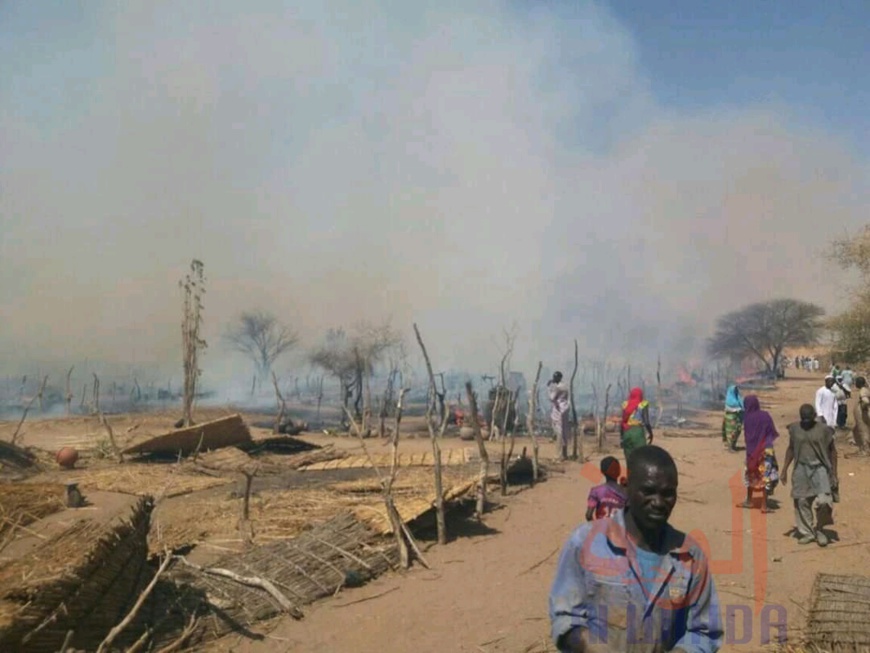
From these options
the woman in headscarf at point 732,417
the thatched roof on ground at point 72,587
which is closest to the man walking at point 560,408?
the woman in headscarf at point 732,417

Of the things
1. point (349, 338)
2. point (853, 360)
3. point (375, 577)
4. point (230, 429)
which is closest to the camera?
point (375, 577)

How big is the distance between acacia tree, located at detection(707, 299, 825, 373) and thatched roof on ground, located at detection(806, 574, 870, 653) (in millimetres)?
33771

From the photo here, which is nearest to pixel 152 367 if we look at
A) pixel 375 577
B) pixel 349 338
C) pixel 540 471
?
pixel 349 338

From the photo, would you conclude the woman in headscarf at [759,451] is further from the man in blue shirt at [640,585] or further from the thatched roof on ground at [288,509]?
the man in blue shirt at [640,585]

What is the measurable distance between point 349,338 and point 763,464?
83.2 ft

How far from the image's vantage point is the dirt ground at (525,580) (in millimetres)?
5508

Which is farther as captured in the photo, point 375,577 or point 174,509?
point 174,509

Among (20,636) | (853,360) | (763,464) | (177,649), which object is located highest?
(853,360)

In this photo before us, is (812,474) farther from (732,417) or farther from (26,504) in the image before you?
(732,417)

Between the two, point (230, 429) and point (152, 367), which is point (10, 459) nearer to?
point (230, 429)

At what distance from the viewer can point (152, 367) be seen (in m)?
44.7

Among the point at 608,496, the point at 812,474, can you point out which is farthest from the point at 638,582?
→ the point at 812,474

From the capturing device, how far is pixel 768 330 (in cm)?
3678

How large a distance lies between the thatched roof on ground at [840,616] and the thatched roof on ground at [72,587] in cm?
450
